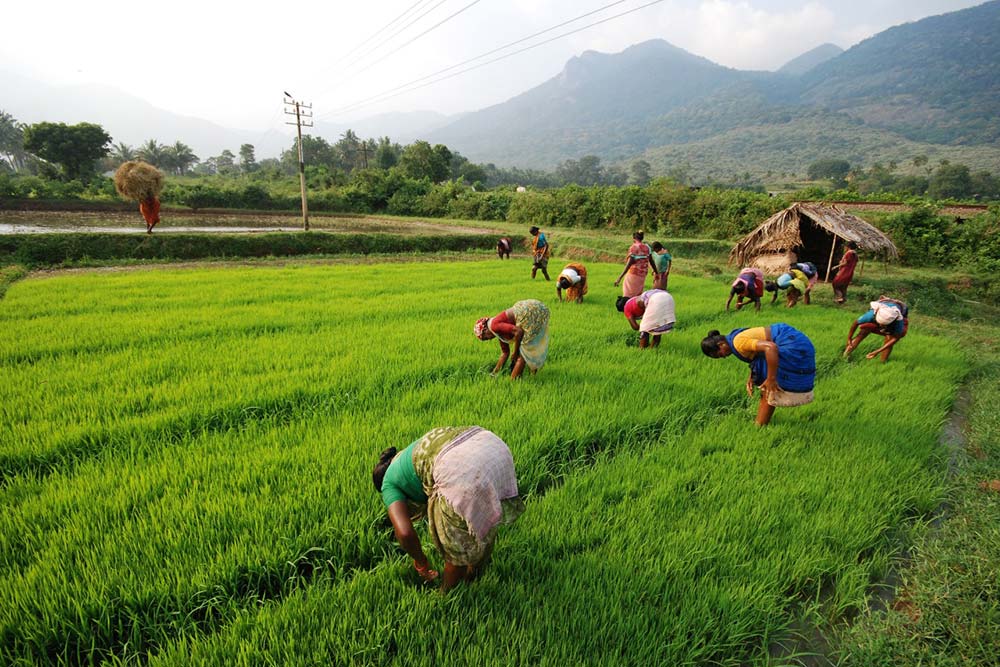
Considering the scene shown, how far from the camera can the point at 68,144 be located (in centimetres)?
3111

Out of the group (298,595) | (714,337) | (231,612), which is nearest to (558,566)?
(298,595)

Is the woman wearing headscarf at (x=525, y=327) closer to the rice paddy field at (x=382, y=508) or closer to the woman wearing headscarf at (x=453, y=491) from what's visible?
the rice paddy field at (x=382, y=508)

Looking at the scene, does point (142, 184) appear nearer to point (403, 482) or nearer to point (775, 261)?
point (403, 482)

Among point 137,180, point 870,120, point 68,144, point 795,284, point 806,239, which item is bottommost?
point 795,284

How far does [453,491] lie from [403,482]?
1.06ft

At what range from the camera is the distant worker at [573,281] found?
7617 mm

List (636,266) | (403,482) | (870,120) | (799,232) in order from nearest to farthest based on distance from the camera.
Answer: (403,482) → (636,266) → (799,232) → (870,120)

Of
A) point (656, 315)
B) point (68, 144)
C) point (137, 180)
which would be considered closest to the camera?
point (656, 315)

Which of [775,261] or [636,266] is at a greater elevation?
[636,266]

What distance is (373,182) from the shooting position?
3362 cm

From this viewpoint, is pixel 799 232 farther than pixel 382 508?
Yes

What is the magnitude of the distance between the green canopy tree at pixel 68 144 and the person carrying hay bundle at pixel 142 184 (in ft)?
88.0

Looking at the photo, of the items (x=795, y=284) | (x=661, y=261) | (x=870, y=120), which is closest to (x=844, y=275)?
(x=795, y=284)

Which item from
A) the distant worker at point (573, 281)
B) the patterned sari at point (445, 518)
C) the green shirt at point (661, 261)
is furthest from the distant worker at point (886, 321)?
the patterned sari at point (445, 518)
